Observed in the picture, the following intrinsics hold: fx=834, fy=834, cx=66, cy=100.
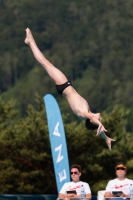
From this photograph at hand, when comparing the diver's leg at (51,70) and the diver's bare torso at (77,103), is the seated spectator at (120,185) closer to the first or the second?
the diver's bare torso at (77,103)

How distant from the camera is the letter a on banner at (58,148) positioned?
2011 cm

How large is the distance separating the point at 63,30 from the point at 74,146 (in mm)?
160184

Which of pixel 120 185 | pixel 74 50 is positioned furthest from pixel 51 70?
pixel 74 50

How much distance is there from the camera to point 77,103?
45.1ft

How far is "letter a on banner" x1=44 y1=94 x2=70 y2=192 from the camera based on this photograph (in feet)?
66.0

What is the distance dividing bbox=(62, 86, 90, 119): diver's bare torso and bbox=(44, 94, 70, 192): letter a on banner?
6182 millimetres

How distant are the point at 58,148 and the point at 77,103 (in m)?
6.87

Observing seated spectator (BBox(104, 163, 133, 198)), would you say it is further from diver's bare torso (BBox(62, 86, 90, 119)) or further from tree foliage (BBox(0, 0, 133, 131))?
tree foliage (BBox(0, 0, 133, 131))

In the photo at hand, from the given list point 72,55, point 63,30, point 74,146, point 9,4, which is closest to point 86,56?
point 72,55

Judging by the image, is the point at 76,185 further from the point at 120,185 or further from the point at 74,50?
the point at 74,50

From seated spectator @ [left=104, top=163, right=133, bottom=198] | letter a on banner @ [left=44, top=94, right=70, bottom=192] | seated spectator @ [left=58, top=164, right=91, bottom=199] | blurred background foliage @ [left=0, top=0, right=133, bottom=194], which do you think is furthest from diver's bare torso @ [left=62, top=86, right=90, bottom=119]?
blurred background foliage @ [left=0, top=0, right=133, bottom=194]

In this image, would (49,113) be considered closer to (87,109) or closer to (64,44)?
(87,109)

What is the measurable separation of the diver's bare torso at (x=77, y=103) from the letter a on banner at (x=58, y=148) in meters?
6.18

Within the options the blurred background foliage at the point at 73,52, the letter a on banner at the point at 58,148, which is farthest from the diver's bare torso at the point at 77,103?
the blurred background foliage at the point at 73,52
